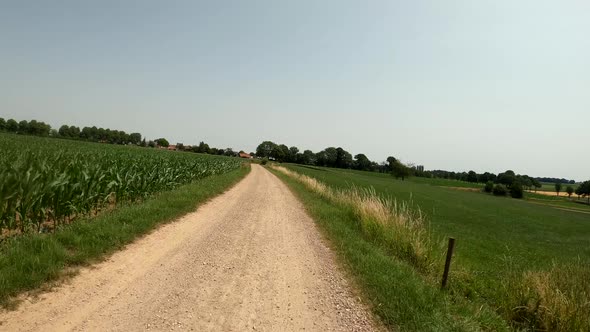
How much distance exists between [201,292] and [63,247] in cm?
285

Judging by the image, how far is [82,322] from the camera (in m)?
3.78

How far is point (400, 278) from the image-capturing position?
6285 mm

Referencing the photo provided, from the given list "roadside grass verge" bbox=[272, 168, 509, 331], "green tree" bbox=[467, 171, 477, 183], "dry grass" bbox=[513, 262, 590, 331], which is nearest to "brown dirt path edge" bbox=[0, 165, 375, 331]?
"roadside grass verge" bbox=[272, 168, 509, 331]

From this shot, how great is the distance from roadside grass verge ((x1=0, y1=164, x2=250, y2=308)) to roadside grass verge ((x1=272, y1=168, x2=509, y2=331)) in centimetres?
487

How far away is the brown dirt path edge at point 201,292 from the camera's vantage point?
155 inches

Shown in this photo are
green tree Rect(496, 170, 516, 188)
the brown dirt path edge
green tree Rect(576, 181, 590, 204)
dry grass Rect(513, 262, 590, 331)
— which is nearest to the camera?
the brown dirt path edge

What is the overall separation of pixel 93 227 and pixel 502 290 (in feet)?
31.2

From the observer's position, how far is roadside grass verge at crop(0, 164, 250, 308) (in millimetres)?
4414

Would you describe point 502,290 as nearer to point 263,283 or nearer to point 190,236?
point 263,283

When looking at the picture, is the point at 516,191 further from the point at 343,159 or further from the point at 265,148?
the point at 265,148

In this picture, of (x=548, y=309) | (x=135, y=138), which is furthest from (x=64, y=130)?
(x=548, y=309)

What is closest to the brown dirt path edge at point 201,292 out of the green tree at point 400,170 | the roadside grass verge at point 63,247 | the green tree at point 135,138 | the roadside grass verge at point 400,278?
the roadside grass verge at point 63,247

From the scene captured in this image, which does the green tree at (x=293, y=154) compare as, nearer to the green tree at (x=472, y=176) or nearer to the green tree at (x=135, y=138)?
the green tree at (x=135, y=138)

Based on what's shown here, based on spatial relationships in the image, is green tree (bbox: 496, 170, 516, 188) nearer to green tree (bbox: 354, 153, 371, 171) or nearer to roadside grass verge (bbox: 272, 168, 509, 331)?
green tree (bbox: 354, 153, 371, 171)
